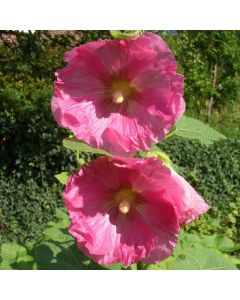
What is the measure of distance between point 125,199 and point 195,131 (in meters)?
0.25

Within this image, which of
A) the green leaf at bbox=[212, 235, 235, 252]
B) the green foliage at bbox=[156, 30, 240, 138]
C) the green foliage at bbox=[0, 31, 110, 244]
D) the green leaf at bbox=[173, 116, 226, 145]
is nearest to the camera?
the green leaf at bbox=[173, 116, 226, 145]

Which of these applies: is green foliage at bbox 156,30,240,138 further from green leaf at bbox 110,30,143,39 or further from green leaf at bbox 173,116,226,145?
green leaf at bbox 110,30,143,39

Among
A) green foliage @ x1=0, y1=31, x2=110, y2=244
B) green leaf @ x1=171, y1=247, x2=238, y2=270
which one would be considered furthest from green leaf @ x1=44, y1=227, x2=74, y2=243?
green foliage @ x1=0, y1=31, x2=110, y2=244

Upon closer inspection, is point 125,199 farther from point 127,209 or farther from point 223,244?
point 223,244

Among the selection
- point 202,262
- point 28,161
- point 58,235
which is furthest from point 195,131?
point 28,161

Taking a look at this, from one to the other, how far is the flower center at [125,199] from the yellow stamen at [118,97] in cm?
14

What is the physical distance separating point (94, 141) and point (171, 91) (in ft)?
0.44

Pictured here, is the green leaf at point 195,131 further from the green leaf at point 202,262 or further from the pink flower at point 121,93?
the green leaf at point 202,262

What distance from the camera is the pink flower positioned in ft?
2.48

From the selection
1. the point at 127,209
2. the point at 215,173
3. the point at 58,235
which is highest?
the point at 127,209

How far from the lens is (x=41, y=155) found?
12.9 ft

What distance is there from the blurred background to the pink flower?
2.58 m

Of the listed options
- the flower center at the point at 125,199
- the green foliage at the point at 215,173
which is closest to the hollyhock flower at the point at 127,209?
the flower center at the point at 125,199
